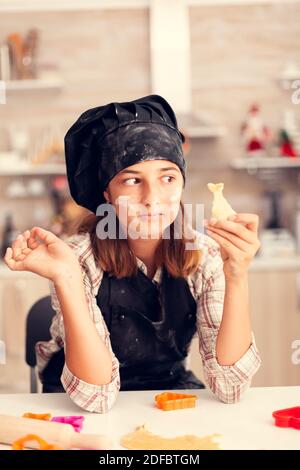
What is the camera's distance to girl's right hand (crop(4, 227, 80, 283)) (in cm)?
111

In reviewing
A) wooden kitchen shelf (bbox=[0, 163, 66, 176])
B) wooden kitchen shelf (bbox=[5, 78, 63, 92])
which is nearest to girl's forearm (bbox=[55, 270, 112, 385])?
wooden kitchen shelf (bbox=[0, 163, 66, 176])

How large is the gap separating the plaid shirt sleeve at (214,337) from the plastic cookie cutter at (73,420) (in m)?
0.23

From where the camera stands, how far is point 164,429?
3.48 feet

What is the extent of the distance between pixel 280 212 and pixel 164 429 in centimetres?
244

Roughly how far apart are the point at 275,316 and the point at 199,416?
193cm

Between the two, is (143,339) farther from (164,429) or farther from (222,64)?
(222,64)

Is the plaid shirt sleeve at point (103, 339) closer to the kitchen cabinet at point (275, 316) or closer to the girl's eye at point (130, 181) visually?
the girl's eye at point (130, 181)

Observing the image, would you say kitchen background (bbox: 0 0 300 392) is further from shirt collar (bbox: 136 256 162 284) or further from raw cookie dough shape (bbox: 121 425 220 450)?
raw cookie dough shape (bbox: 121 425 220 450)

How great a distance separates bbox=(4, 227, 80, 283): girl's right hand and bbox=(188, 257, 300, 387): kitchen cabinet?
1.94 meters

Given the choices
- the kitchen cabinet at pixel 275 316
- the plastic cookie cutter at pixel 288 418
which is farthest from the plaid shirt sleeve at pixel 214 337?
the kitchen cabinet at pixel 275 316

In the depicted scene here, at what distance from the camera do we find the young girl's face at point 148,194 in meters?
1.26

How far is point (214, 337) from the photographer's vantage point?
1.30 m

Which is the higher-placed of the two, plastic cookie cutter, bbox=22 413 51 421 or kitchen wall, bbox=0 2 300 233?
kitchen wall, bbox=0 2 300 233
